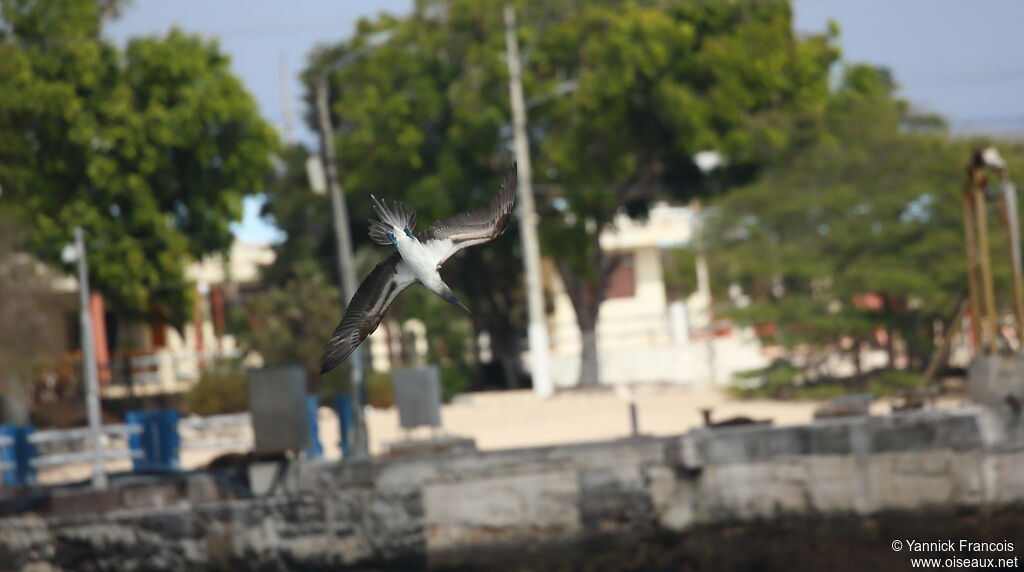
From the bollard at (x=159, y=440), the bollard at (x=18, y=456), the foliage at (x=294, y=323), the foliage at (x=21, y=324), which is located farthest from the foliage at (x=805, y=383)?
the bollard at (x=18, y=456)

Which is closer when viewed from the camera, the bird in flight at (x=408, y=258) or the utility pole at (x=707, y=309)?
the bird in flight at (x=408, y=258)

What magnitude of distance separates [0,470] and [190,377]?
13.4 metres

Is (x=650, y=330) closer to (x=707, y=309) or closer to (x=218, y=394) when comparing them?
(x=707, y=309)

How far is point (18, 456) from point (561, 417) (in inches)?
419

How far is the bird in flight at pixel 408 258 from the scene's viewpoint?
24.8 feet

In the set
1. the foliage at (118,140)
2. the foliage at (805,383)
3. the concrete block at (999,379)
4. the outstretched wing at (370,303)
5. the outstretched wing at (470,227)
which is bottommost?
the concrete block at (999,379)

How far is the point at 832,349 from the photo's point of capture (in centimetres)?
2778

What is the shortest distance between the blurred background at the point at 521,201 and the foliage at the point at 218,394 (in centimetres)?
7

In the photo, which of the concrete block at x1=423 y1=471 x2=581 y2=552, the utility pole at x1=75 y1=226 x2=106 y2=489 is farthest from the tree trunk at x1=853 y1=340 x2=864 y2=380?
the utility pole at x1=75 y1=226 x2=106 y2=489

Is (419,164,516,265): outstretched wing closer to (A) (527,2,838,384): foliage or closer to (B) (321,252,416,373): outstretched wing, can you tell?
(B) (321,252,416,373): outstretched wing

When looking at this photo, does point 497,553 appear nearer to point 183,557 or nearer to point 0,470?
point 183,557

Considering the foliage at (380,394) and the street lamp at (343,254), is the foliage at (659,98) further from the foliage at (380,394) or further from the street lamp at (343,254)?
the street lamp at (343,254)

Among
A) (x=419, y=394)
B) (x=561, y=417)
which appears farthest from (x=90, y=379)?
(x=561, y=417)

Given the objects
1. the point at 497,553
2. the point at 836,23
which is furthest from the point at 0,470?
the point at 836,23
